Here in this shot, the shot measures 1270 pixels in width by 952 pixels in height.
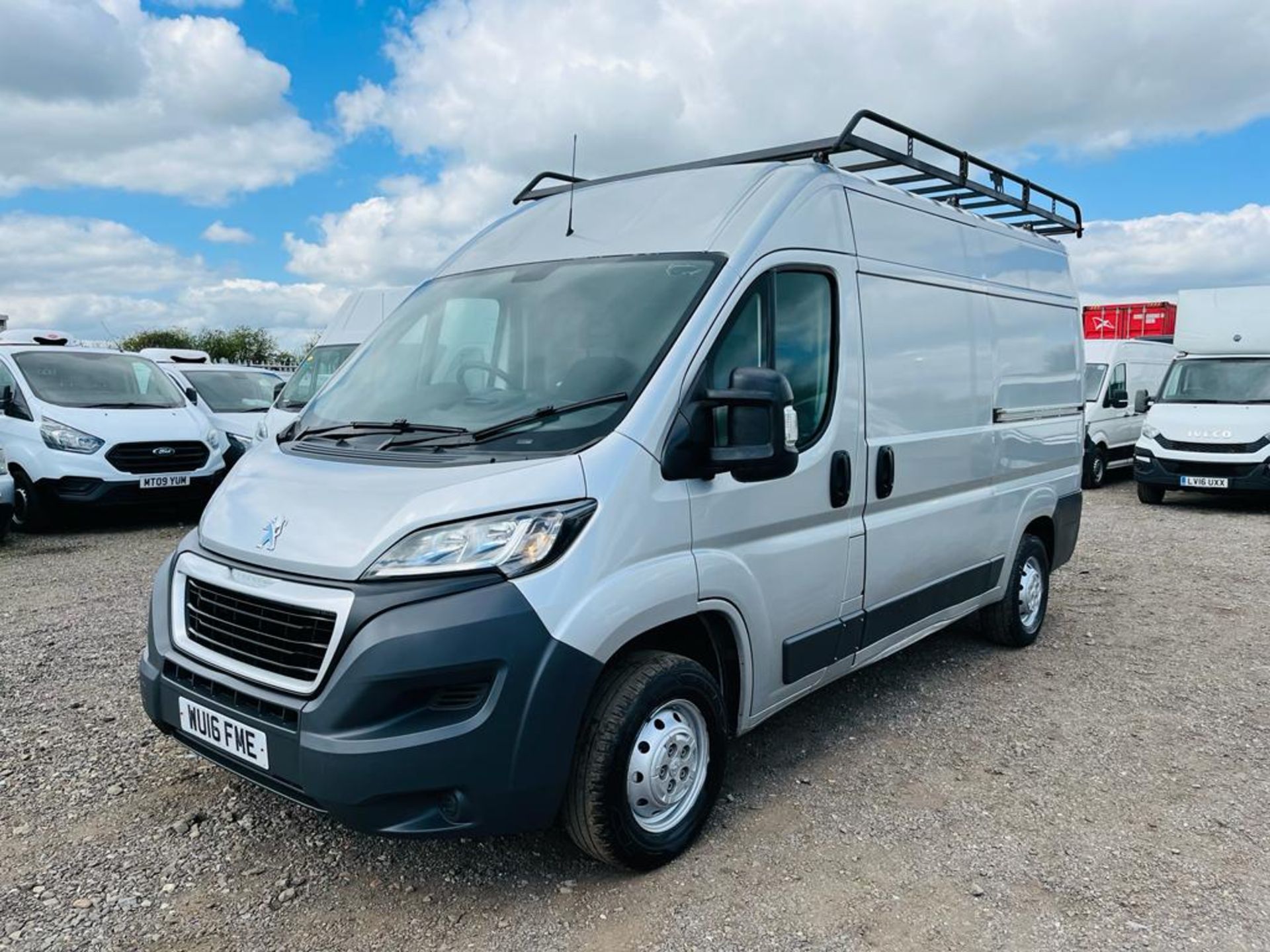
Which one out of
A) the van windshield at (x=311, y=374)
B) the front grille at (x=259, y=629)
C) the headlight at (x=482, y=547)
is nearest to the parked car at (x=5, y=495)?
the van windshield at (x=311, y=374)

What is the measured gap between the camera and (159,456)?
961 centimetres

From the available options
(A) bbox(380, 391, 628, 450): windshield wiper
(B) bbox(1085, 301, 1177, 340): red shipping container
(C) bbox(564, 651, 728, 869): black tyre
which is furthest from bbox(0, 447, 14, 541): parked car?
(B) bbox(1085, 301, 1177, 340): red shipping container

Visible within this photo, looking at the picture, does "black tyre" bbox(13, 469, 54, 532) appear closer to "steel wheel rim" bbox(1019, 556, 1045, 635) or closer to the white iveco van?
the white iveco van

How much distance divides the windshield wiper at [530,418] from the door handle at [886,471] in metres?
1.43

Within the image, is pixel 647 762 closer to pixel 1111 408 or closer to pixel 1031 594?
pixel 1031 594

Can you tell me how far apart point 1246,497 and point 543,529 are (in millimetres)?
13767

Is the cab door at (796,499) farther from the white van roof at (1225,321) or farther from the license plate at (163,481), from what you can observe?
the white van roof at (1225,321)

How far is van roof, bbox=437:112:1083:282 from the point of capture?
352cm

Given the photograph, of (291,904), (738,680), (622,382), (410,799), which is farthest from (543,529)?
(291,904)

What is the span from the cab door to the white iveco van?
1 cm

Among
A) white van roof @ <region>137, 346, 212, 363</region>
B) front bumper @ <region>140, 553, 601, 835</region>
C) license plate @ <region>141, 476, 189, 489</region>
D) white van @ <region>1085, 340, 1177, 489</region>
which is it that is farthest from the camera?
white van roof @ <region>137, 346, 212, 363</region>

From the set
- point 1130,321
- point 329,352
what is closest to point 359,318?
point 329,352

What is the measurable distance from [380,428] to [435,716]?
1.12 metres

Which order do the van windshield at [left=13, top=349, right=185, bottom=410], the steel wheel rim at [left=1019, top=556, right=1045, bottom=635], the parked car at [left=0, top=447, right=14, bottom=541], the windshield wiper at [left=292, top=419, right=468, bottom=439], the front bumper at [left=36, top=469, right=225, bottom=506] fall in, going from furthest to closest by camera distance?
the van windshield at [left=13, top=349, right=185, bottom=410], the front bumper at [left=36, top=469, right=225, bottom=506], the parked car at [left=0, top=447, right=14, bottom=541], the steel wheel rim at [left=1019, top=556, right=1045, bottom=635], the windshield wiper at [left=292, top=419, right=468, bottom=439]
